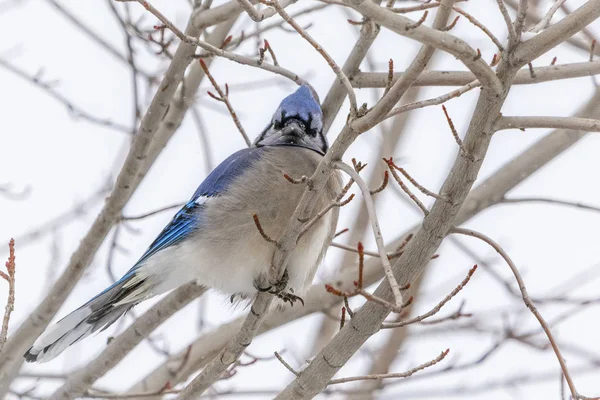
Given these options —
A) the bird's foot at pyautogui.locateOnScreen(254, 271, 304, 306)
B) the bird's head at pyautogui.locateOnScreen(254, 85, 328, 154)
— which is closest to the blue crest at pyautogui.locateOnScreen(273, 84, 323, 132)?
the bird's head at pyautogui.locateOnScreen(254, 85, 328, 154)

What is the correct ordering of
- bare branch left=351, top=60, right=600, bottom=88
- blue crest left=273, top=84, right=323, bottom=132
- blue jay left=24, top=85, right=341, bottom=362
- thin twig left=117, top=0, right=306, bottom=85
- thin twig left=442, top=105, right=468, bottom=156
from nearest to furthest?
thin twig left=442, top=105, right=468, bottom=156 → thin twig left=117, top=0, right=306, bottom=85 → bare branch left=351, top=60, right=600, bottom=88 → blue jay left=24, top=85, right=341, bottom=362 → blue crest left=273, top=84, right=323, bottom=132

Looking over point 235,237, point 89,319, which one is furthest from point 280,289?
point 89,319

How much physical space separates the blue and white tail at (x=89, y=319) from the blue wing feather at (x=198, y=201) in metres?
0.08

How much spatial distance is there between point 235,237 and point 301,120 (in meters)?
Result: 0.75

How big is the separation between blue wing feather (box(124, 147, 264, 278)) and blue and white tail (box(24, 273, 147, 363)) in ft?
0.26

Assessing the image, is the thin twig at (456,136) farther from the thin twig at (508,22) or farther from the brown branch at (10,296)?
the brown branch at (10,296)

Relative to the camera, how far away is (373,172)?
6.25 m

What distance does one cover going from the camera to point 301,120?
13.1 feet

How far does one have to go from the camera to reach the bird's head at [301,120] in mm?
3992

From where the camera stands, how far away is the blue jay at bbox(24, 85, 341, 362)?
11.6 feet

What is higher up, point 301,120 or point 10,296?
point 301,120

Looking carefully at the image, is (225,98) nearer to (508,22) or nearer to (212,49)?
(212,49)

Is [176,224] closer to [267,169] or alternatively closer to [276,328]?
[267,169]

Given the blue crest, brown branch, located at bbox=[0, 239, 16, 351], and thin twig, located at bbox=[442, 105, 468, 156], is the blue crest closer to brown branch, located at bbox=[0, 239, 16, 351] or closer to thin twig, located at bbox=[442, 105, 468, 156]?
thin twig, located at bbox=[442, 105, 468, 156]
